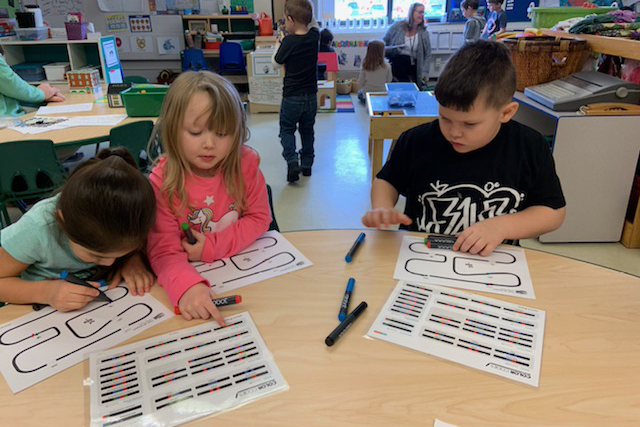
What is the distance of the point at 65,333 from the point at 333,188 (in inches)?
103

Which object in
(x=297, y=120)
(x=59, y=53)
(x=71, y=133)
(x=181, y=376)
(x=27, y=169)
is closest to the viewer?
(x=181, y=376)

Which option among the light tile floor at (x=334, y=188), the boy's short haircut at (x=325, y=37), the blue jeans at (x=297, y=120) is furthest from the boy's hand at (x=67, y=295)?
the boy's short haircut at (x=325, y=37)

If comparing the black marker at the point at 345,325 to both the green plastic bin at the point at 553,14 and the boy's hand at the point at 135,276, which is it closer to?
the boy's hand at the point at 135,276

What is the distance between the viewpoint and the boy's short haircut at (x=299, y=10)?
3158mm

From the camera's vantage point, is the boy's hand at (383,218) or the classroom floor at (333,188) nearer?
the boy's hand at (383,218)

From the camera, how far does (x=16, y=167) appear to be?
2004 mm

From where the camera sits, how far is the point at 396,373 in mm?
727

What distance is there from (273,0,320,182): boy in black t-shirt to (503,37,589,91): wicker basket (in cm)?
134

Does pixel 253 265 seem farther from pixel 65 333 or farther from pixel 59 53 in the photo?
pixel 59 53

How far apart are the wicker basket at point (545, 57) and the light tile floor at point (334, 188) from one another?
987mm

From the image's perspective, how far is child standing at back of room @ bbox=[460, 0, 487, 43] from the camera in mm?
5863

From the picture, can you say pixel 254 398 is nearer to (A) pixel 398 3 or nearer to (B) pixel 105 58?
(B) pixel 105 58

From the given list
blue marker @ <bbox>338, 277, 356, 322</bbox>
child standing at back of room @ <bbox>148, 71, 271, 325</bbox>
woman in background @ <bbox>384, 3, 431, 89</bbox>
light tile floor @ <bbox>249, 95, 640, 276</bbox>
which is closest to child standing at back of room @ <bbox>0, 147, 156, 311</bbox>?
child standing at back of room @ <bbox>148, 71, 271, 325</bbox>

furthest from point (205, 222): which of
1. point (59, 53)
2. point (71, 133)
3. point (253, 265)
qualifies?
point (59, 53)
